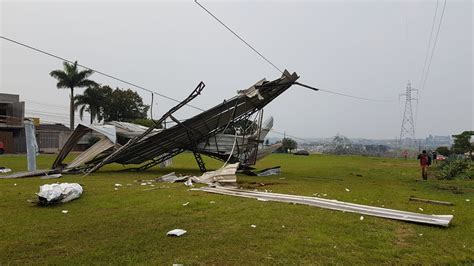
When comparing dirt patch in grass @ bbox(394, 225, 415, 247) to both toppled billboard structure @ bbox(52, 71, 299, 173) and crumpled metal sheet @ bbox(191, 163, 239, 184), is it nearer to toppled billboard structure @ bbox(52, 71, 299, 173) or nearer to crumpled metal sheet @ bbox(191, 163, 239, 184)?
crumpled metal sheet @ bbox(191, 163, 239, 184)

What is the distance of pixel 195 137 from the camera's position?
2145 centimetres

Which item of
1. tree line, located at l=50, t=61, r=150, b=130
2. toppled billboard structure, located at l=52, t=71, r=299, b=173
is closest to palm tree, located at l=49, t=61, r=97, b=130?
tree line, located at l=50, t=61, r=150, b=130

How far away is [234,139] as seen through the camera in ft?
73.5

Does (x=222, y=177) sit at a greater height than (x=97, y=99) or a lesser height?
lesser

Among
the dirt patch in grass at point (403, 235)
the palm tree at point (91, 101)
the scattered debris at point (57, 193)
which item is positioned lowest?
the dirt patch in grass at point (403, 235)

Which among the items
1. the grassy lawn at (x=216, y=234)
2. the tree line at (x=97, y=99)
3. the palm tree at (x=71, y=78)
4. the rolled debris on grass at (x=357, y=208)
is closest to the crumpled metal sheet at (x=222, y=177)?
the rolled debris on grass at (x=357, y=208)

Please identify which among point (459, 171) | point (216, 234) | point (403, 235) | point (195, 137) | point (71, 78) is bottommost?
point (403, 235)

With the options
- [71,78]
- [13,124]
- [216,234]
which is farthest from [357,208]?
[71,78]

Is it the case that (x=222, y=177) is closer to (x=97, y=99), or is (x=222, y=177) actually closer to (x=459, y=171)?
(x=459, y=171)

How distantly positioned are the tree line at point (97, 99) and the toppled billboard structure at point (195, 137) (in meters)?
31.2

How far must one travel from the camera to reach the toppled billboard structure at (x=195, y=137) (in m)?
19.6

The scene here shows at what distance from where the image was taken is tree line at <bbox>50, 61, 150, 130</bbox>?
56.9 m

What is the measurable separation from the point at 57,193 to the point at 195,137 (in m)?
12.0

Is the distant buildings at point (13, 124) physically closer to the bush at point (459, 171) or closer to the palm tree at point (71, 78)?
the palm tree at point (71, 78)
